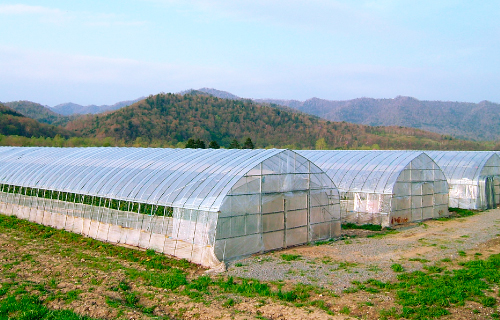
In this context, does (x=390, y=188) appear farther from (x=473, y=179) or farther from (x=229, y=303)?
(x=229, y=303)

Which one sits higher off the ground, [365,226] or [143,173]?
[143,173]

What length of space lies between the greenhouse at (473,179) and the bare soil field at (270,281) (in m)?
14.9

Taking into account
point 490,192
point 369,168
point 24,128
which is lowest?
point 490,192

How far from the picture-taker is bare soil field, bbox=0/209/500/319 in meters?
12.0

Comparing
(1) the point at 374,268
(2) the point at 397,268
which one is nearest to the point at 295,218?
(1) the point at 374,268

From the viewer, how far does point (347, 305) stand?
40.6 feet

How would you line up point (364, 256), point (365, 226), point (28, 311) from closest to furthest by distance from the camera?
point (28, 311)
point (364, 256)
point (365, 226)

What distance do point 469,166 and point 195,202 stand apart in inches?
1090

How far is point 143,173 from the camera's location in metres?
23.2

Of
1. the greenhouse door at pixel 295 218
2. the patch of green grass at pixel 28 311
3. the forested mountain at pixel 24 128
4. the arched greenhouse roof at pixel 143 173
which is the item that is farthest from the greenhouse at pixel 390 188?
the forested mountain at pixel 24 128

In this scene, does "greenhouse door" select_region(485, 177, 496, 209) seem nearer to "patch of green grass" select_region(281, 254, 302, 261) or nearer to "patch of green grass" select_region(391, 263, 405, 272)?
"patch of green grass" select_region(391, 263, 405, 272)

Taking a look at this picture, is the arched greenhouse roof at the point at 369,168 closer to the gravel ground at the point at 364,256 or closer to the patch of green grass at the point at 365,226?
the patch of green grass at the point at 365,226

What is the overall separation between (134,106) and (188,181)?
84.9 meters

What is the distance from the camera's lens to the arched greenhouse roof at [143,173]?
19.0 m
